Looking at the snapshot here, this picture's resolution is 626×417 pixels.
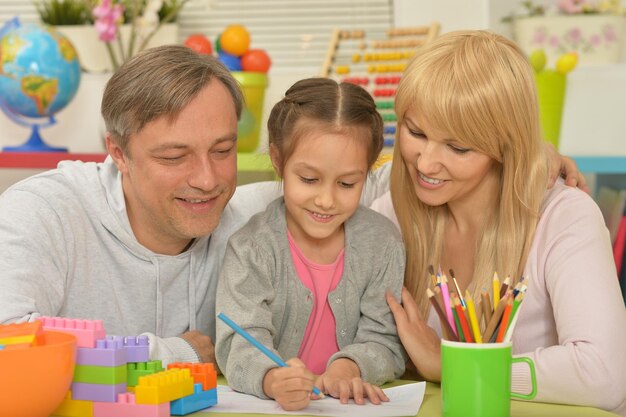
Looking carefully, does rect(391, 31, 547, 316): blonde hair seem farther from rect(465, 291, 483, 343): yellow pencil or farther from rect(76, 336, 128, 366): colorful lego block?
rect(76, 336, 128, 366): colorful lego block

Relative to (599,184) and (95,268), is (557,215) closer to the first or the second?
(95,268)

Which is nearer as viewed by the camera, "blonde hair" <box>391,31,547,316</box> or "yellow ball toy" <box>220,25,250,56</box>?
"blonde hair" <box>391,31,547,316</box>

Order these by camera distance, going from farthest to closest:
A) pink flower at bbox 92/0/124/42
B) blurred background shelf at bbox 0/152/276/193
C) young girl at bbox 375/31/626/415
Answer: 1. pink flower at bbox 92/0/124/42
2. blurred background shelf at bbox 0/152/276/193
3. young girl at bbox 375/31/626/415

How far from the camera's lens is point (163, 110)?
57.7 inches

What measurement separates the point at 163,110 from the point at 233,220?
297mm

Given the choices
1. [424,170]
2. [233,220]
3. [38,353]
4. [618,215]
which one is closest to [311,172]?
[424,170]

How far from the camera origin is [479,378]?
1.07 metres

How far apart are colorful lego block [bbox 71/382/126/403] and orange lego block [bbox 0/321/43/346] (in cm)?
8

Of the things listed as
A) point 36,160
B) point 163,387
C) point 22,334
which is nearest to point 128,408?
point 163,387

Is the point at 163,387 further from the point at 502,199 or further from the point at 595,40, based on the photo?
the point at 595,40

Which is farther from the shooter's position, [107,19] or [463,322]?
[107,19]

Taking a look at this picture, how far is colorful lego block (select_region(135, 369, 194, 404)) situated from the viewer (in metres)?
1.06

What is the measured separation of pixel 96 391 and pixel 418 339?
0.54m

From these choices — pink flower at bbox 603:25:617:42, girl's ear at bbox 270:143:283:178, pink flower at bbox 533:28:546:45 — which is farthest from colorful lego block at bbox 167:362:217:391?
pink flower at bbox 603:25:617:42
